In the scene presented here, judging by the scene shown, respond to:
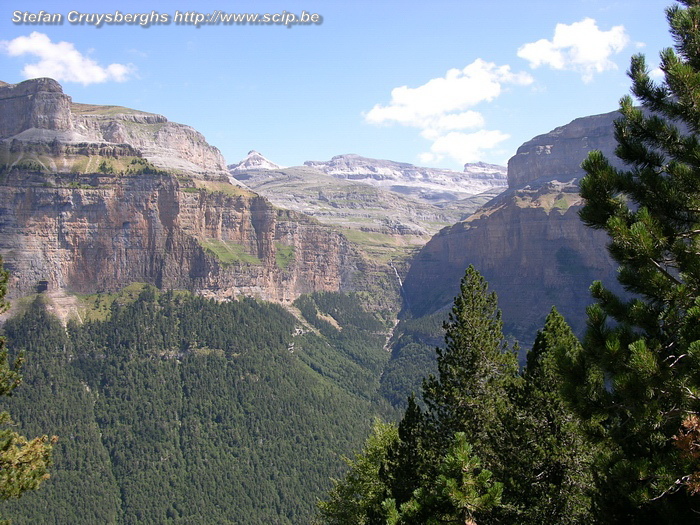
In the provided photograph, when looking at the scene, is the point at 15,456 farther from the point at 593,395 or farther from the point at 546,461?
the point at 546,461

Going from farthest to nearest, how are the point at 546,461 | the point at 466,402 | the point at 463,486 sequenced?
the point at 466,402
the point at 546,461
the point at 463,486

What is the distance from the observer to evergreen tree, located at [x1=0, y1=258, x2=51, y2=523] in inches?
1024

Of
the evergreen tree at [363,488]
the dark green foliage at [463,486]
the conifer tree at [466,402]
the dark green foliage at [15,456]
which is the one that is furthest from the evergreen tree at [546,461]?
the dark green foliage at [15,456]

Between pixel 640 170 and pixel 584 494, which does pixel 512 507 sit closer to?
pixel 584 494

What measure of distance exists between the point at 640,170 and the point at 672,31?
14.4 feet

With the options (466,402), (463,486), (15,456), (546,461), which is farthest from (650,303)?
(15,456)

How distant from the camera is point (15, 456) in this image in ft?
88.3

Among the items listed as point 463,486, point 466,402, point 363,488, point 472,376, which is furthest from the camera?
point 363,488

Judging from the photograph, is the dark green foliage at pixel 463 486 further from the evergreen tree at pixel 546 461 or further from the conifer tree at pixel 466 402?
the conifer tree at pixel 466 402

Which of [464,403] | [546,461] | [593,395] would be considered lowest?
[546,461]

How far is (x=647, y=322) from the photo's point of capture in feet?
59.9

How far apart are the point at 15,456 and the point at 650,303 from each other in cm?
2618

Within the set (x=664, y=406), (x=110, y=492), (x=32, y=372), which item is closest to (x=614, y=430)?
(x=664, y=406)

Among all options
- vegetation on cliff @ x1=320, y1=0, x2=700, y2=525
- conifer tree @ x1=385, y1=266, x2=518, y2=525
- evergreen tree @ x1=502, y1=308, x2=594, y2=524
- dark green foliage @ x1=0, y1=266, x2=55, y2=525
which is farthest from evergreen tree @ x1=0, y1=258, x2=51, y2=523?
evergreen tree @ x1=502, y1=308, x2=594, y2=524
